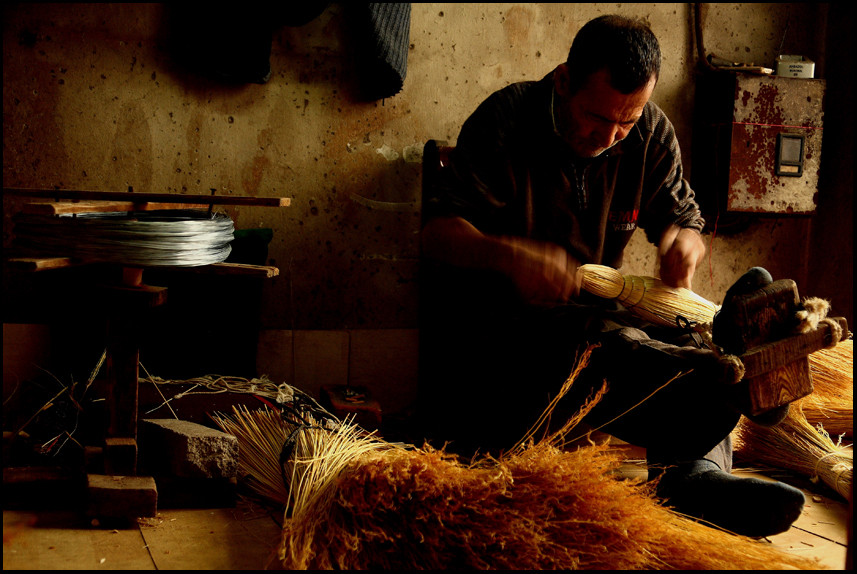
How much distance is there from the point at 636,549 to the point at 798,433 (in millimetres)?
1411

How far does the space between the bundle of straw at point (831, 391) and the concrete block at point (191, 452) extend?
7.27ft

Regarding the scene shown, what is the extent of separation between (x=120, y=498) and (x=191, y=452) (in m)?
0.25

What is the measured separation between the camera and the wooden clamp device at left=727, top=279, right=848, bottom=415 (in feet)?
6.46

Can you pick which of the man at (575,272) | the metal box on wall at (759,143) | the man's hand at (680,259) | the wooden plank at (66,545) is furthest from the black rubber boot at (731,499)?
the metal box on wall at (759,143)

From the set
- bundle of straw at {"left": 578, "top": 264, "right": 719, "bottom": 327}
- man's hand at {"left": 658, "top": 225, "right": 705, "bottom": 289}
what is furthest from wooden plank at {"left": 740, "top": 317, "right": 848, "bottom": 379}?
man's hand at {"left": 658, "top": 225, "right": 705, "bottom": 289}

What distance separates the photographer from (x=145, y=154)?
3.19 metres

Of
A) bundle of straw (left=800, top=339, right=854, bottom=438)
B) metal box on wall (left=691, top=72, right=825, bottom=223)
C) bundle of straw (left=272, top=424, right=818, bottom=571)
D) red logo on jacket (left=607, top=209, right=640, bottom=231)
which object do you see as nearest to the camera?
bundle of straw (left=272, top=424, right=818, bottom=571)

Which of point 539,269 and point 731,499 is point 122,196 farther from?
point 731,499

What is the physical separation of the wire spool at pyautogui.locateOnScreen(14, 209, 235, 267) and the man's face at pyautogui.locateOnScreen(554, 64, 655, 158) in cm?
130

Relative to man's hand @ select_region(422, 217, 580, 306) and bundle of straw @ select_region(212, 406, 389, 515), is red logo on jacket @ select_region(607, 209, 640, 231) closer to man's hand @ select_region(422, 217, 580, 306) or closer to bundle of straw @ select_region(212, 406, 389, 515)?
man's hand @ select_region(422, 217, 580, 306)

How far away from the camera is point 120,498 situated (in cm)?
213

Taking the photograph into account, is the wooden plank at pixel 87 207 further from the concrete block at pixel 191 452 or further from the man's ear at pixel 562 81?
the man's ear at pixel 562 81

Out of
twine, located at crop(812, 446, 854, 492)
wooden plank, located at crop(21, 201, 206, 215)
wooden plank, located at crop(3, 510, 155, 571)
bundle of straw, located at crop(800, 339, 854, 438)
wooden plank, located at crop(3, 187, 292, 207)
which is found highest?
wooden plank, located at crop(3, 187, 292, 207)

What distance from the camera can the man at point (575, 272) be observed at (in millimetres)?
2160
